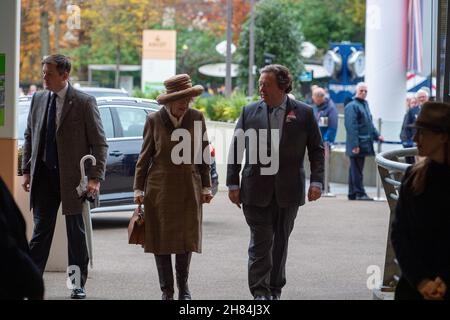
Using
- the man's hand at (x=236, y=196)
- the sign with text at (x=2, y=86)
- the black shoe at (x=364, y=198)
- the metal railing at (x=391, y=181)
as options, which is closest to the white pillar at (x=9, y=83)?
the sign with text at (x=2, y=86)

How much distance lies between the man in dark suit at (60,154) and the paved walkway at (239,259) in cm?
66

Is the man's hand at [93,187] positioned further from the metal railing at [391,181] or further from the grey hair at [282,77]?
the metal railing at [391,181]

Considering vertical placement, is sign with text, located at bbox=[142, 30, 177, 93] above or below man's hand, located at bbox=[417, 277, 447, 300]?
above

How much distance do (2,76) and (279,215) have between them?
2.65 metres

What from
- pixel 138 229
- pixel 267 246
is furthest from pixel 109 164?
pixel 267 246

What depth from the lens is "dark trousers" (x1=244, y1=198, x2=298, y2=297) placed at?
9508mm

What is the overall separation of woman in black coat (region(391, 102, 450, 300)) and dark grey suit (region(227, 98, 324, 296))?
12.5ft

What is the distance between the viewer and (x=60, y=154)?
978 centimetres

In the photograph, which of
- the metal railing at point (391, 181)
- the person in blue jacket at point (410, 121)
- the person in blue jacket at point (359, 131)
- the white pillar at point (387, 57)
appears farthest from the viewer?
the white pillar at point (387, 57)

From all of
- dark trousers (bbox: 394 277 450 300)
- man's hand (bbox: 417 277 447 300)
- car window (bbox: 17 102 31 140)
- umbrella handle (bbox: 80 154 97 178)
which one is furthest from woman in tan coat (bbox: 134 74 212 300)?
car window (bbox: 17 102 31 140)

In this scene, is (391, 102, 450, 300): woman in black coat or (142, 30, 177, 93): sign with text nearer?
(391, 102, 450, 300): woman in black coat

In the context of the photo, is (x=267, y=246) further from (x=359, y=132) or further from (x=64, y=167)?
(x=359, y=132)

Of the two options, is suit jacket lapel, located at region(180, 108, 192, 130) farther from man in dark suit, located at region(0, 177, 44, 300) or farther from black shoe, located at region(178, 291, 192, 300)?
man in dark suit, located at region(0, 177, 44, 300)

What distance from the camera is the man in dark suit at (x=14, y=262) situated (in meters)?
4.93
